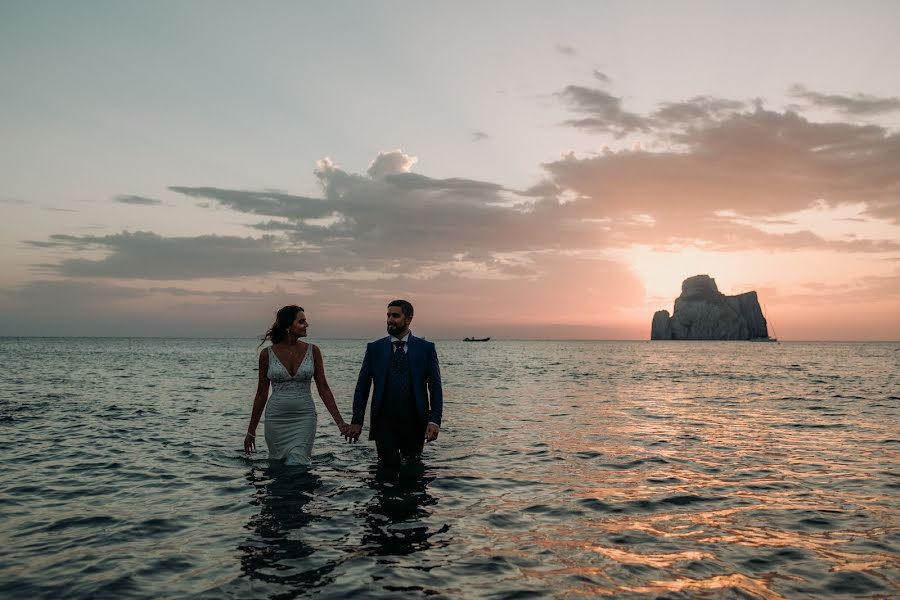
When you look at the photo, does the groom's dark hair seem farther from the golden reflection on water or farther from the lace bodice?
the golden reflection on water

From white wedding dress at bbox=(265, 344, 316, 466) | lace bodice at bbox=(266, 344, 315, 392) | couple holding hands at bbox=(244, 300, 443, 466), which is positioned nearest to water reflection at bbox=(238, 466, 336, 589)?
white wedding dress at bbox=(265, 344, 316, 466)

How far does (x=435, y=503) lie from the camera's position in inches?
345

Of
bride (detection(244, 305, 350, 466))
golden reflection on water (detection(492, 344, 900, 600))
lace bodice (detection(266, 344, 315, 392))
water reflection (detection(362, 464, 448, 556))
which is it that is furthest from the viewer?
lace bodice (detection(266, 344, 315, 392))

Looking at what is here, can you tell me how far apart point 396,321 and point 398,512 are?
2707 mm

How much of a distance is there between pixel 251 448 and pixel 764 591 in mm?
7420

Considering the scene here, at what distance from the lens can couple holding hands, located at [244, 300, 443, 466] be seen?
9.40 meters

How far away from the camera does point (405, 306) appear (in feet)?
30.4

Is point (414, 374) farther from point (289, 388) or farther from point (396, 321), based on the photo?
point (289, 388)

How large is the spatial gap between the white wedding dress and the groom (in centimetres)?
93

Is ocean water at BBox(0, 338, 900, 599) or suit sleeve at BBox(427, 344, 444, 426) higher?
suit sleeve at BBox(427, 344, 444, 426)

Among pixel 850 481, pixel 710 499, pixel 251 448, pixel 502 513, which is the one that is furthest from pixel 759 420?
pixel 251 448

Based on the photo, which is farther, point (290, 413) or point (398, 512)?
point (290, 413)

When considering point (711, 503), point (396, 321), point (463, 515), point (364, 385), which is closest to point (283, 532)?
point (463, 515)

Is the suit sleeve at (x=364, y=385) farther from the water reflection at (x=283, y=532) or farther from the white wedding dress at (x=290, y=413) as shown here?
the water reflection at (x=283, y=532)
